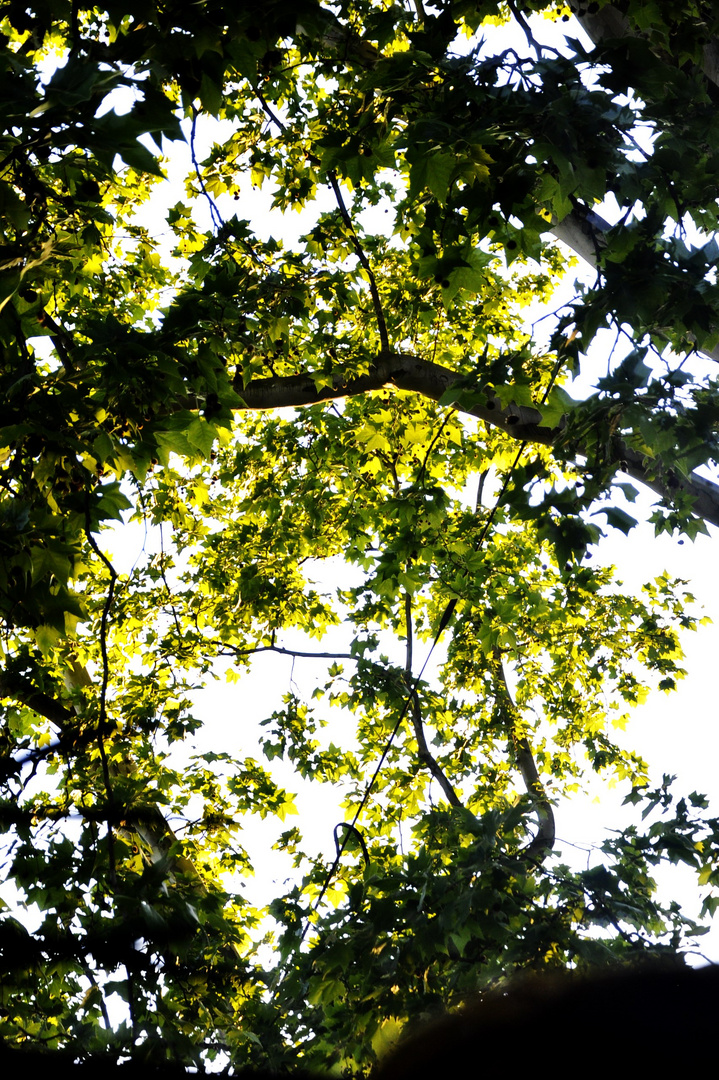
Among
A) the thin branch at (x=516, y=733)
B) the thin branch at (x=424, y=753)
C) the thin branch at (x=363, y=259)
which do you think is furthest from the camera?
the thin branch at (x=516, y=733)

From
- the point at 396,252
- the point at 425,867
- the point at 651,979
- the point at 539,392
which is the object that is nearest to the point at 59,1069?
the point at 651,979

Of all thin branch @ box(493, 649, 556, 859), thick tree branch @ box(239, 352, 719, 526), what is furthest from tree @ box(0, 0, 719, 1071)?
thin branch @ box(493, 649, 556, 859)

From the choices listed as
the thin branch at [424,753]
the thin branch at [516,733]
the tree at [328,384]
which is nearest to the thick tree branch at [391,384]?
the tree at [328,384]

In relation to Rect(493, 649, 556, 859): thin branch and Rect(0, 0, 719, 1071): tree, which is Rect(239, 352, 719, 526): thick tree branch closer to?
Rect(0, 0, 719, 1071): tree

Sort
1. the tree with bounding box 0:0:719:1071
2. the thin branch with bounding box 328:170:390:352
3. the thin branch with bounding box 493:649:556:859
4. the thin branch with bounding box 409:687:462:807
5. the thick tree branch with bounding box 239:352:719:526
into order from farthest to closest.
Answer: the thin branch with bounding box 493:649:556:859 → the thin branch with bounding box 409:687:462:807 → the thick tree branch with bounding box 239:352:719:526 → the thin branch with bounding box 328:170:390:352 → the tree with bounding box 0:0:719:1071

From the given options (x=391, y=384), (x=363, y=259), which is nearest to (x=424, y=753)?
(x=391, y=384)

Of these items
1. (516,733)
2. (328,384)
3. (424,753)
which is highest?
(328,384)

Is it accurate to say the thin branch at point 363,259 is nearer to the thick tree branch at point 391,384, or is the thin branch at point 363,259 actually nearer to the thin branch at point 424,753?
the thick tree branch at point 391,384

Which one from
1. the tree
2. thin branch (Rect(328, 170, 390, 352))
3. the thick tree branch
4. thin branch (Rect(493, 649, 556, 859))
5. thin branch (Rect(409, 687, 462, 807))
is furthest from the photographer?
thin branch (Rect(493, 649, 556, 859))

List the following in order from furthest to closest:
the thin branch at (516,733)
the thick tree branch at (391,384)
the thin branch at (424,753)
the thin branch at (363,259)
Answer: the thin branch at (516,733)
the thin branch at (424,753)
the thick tree branch at (391,384)
the thin branch at (363,259)

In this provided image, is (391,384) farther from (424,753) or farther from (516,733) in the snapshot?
(516,733)

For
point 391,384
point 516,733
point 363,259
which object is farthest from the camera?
point 516,733

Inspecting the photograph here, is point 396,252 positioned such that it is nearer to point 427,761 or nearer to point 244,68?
point 427,761

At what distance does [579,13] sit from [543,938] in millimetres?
5539
